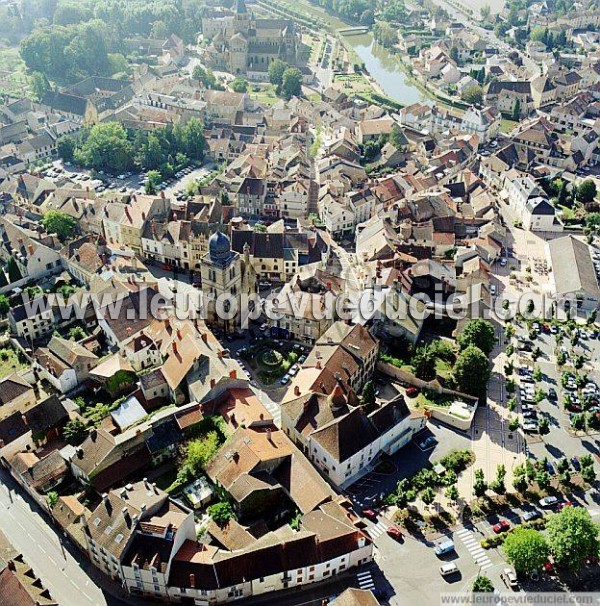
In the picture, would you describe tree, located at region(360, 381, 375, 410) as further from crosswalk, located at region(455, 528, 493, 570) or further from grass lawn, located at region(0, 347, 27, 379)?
grass lawn, located at region(0, 347, 27, 379)

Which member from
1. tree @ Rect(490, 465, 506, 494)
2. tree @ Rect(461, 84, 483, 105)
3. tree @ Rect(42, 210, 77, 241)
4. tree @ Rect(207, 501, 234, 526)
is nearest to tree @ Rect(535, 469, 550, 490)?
tree @ Rect(490, 465, 506, 494)

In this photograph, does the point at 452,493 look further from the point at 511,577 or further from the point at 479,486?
the point at 511,577

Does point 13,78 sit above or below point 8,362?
above

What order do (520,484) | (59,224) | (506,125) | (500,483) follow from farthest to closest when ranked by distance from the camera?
(506,125) → (59,224) → (500,483) → (520,484)

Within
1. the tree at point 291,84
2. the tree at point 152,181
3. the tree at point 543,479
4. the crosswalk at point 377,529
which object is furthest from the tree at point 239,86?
the crosswalk at point 377,529

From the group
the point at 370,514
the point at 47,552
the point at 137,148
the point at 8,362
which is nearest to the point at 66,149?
the point at 137,148

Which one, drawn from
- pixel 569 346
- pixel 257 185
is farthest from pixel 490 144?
pixel 569 346
